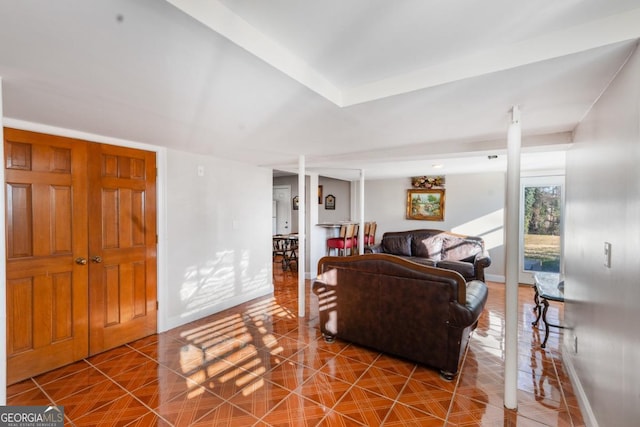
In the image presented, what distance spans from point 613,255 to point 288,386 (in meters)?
2.25

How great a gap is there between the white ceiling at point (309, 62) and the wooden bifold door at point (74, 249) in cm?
38

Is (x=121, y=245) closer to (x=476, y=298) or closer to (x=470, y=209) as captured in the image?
(x=476, y=298)

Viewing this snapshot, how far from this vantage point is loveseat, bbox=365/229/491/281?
5035mm

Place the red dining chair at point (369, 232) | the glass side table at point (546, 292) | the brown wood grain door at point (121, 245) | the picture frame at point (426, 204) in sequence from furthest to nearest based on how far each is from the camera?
the red dining chair at point (369, 232) < the picture frame at point (426, 204) < the glass side table at point (546, 292) < the brown wood grain door at point (121, 245)

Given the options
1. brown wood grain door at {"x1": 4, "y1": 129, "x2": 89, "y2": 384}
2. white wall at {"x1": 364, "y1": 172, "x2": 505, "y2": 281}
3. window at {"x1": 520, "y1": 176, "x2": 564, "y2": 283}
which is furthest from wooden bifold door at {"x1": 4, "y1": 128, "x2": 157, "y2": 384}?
window at {"x1": 520, "y1": 176, "x2": 564, "y2": 283}

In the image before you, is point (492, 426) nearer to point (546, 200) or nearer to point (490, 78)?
point (490, 78)

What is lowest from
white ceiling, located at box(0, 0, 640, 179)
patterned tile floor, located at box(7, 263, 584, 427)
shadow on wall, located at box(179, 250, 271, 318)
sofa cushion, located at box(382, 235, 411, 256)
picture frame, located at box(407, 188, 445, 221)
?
patterned tile floor, located at box(7, 263, 584, 427)

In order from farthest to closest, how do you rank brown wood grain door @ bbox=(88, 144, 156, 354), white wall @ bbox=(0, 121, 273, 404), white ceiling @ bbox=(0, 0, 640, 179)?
white wall @ bbox=(0, 121, 273, 404)
brown wood grain door @ bbox=(88, 144, 156, 354)
white ceiling @ bbox=(0, 0, 640, 179)

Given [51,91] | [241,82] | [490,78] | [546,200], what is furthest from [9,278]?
[546,200]

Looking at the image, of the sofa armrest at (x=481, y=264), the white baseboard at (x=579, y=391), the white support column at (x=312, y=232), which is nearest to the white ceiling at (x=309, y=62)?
the white baseboard at (x=579, y=391)

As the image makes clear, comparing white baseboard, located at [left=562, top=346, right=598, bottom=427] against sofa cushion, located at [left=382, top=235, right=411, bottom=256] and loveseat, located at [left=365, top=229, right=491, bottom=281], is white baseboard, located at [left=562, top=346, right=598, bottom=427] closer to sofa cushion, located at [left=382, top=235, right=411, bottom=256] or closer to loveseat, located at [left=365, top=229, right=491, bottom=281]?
loveseat, located at [left=365, top=229, right=491, bottom=281]

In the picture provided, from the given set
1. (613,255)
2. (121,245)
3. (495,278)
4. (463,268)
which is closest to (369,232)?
(463,268)

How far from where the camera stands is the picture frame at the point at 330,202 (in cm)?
764

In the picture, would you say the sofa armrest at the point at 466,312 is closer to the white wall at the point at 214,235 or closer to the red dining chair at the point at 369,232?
the white wall at the point at 214,235
